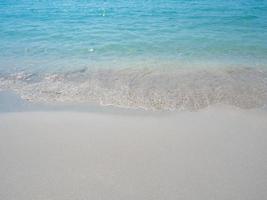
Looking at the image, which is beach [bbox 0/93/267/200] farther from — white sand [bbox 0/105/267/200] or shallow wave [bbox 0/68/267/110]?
shallow wave [bbox 0/68/267/110]

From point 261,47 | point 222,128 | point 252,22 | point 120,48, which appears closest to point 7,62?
point 120,48

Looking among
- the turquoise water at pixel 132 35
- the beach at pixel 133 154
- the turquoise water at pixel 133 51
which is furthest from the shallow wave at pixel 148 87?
the turquoise water at pixel 132 35

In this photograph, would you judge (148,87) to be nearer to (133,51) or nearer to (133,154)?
(133,154)

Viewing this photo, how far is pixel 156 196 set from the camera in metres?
3.57

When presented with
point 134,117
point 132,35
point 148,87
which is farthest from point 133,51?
point 134,117

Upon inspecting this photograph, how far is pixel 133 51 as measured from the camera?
1027cm

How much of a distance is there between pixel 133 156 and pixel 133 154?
0.17ft

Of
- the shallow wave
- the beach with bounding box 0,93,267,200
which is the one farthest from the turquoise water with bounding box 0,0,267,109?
the beach with bounding box 0,93,267,200

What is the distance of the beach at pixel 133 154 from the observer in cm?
367

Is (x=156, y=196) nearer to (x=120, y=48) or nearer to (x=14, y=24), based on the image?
(x=120, y=48)

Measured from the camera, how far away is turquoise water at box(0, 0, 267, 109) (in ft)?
22.4

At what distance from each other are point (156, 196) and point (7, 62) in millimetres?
7244

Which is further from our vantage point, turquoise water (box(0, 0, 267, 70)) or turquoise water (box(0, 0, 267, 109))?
turquoise water (box(0, 0, 267, 70))

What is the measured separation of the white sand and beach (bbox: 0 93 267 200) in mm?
12
